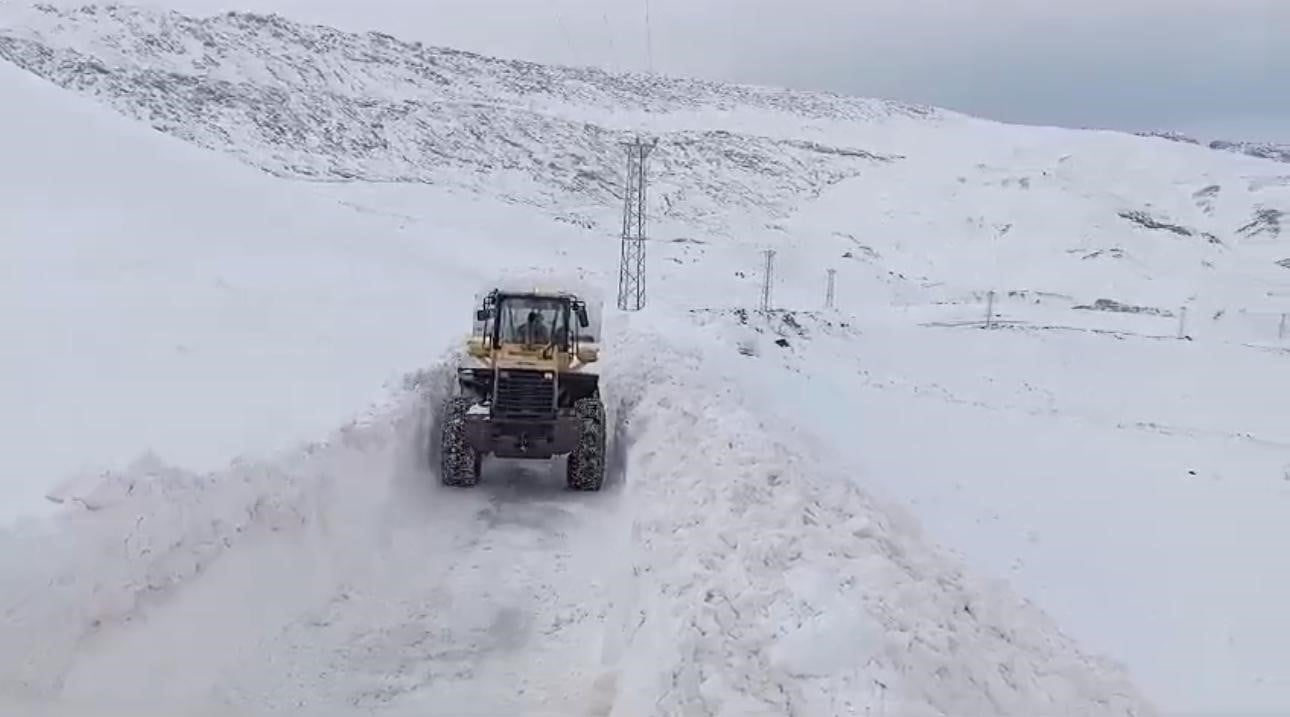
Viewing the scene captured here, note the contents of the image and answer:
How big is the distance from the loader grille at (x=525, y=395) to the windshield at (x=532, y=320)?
1.23 m

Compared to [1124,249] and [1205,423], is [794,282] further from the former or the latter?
[1205,423]

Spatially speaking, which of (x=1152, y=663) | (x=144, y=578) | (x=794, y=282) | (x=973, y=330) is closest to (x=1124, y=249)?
(x=794, y=282)

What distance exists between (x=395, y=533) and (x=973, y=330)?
2473 cm

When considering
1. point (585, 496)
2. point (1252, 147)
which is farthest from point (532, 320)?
point (1252, 147)

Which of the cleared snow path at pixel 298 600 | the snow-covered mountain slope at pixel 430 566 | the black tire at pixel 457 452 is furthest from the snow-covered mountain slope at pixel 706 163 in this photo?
→ the cleared snow path at pixel 298 600

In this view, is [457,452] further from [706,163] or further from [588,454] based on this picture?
[706,163]

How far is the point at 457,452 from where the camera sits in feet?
35.5

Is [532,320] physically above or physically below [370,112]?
below

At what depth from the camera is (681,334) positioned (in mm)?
22734

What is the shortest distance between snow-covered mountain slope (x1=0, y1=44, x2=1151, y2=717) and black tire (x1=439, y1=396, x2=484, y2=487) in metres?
0.22

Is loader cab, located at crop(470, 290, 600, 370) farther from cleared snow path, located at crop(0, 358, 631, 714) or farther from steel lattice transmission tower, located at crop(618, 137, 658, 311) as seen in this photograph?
steel lattice transmission tower, located at crop(618, 137, 658, 311)

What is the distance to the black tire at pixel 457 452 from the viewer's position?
1071 cm

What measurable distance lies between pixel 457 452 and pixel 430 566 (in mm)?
2265

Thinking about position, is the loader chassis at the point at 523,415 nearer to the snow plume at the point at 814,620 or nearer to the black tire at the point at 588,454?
the black tire at the point at 588,454
